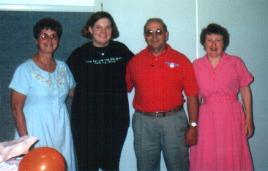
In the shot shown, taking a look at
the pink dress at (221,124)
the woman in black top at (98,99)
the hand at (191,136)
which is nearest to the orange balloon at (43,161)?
the woman in black top at (98,99)

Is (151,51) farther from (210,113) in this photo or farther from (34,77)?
(34,77)

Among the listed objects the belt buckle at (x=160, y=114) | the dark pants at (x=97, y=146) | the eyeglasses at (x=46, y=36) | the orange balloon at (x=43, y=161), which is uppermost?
the eyeglasses at (x=46, y=36)

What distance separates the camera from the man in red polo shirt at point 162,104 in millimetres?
2426

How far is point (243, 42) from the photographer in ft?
9.96

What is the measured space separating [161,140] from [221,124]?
46 centimetres

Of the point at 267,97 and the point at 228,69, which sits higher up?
the point at 228,69

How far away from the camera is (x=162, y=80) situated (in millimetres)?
2432

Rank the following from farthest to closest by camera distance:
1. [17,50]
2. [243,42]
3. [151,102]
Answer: [243,42] → [17,50] → [151,102]

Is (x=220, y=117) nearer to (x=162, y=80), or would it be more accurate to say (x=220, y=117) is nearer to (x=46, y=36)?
(x=162, y=80)

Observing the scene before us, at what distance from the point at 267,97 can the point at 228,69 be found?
830 mm

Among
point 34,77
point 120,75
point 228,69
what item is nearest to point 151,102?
point 120,75

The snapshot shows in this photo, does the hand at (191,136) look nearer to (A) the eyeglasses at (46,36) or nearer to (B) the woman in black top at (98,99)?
(B) the woman in black top at (98,99)

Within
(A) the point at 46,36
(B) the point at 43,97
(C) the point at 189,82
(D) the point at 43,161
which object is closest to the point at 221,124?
(C) the point at 189,82

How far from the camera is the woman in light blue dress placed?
7.23 feet
